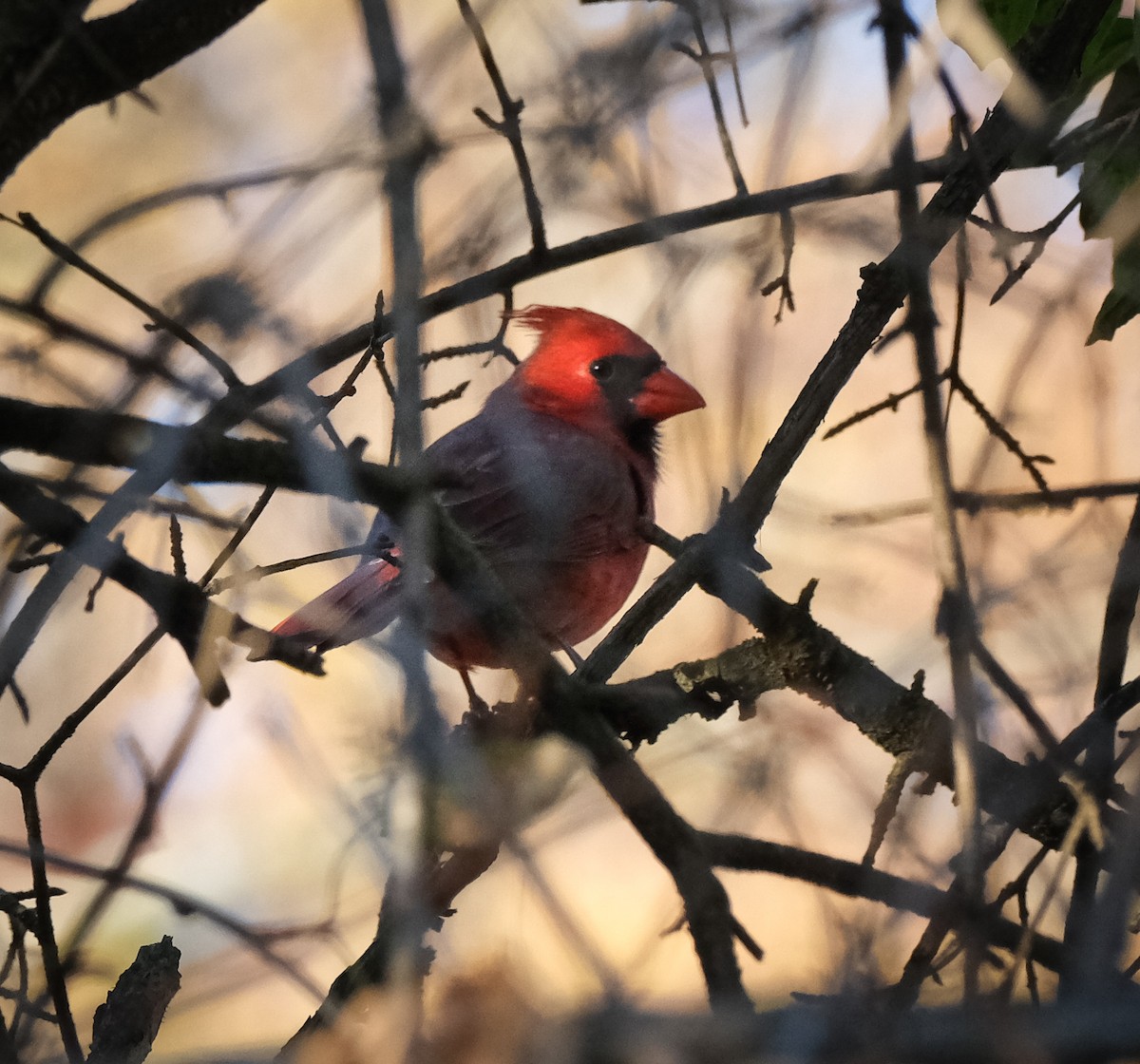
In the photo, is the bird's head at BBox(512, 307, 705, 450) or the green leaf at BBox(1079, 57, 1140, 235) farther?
the bird's head at BBox(512, 307, 705, 450)

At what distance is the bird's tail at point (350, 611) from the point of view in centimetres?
201

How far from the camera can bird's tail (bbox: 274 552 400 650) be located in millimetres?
2012

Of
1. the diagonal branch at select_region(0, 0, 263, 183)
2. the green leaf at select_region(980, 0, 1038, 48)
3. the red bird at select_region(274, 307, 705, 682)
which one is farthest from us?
the red bird at select_region(274, 307, 705, 682)

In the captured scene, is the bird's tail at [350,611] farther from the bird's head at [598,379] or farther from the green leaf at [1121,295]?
the green leaf at [1121,295]

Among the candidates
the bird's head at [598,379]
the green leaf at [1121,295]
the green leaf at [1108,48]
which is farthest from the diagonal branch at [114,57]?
the green leaf at [1121,295]

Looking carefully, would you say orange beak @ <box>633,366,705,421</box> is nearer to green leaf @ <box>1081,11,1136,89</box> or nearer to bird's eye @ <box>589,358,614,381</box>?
bird's eye @ <box>589,358,614,381</box>

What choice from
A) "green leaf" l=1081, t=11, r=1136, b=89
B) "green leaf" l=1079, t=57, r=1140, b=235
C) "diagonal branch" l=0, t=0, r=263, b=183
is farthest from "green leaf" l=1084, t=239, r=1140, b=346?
"diagonal branch" l=0, t=0, r=263, b=183

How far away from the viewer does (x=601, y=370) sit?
3.14 metres

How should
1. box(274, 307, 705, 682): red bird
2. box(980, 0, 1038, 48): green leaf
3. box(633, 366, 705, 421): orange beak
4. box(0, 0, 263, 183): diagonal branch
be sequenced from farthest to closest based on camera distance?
box(633, 366, 705, 421): orange beak, box(274, 307, 705, 682): red bird, box(0, 0, 263, 183): diagonal branch, box(980, 0, 1038, 48): green leaf

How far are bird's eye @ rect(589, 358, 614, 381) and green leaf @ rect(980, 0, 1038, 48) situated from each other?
1.61 m

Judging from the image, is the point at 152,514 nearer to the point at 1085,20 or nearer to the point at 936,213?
the point at 936,213

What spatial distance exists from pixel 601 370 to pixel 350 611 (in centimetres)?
115

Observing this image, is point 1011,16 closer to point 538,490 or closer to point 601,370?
point 538,490

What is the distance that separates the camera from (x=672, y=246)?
6.24 ft
